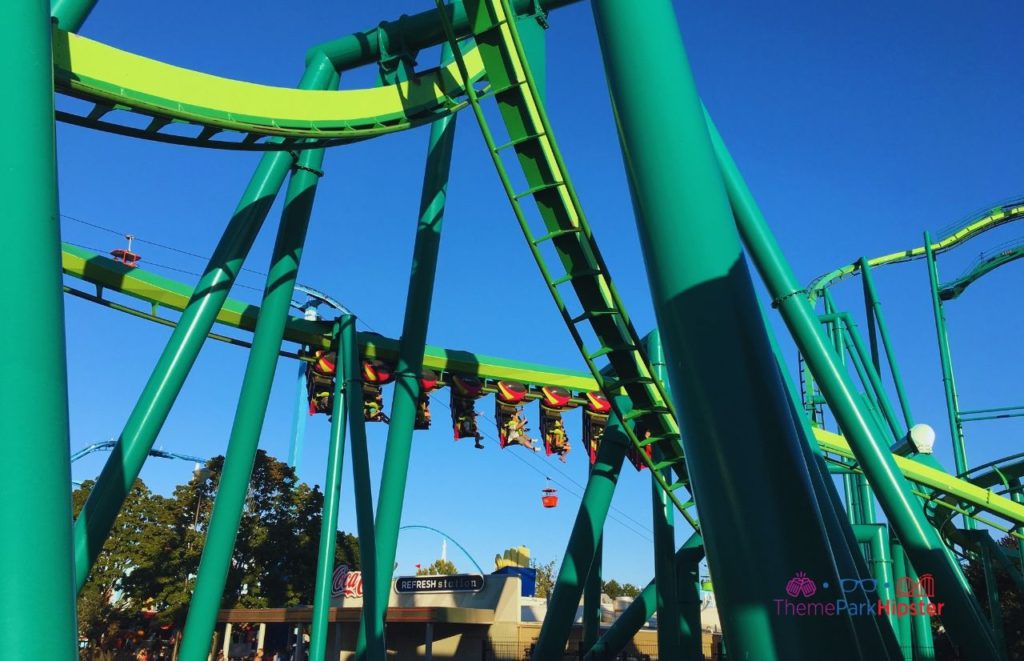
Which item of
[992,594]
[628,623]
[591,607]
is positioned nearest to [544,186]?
[628,623]

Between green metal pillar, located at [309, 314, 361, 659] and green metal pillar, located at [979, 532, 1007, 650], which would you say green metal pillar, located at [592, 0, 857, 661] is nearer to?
green metal pillar, located at [309, 314, 361, 659]

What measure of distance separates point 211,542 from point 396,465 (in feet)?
6.84

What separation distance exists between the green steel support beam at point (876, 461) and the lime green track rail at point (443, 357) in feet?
19.5

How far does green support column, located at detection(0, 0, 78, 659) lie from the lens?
1.70 meters

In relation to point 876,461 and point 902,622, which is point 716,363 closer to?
point 876,461

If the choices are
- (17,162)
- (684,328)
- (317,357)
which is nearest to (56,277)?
(17,162)

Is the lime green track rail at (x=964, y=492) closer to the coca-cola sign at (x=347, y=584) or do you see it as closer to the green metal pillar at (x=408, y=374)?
the green metal pillar at (x=408, y=374)

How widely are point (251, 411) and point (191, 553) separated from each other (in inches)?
731

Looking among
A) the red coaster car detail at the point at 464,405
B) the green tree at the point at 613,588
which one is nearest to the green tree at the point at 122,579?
the red coaster car detail at the point at 464,405

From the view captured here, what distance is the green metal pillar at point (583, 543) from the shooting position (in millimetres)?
7141

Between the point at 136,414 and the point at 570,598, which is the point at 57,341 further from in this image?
the point at 570,598

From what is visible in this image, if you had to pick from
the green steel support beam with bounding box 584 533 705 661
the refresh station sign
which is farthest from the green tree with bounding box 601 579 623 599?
the green steel support beam with bounding box 584 533 705 661

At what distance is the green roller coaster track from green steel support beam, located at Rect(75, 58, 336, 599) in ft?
0.06

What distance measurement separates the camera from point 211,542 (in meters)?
6.95
